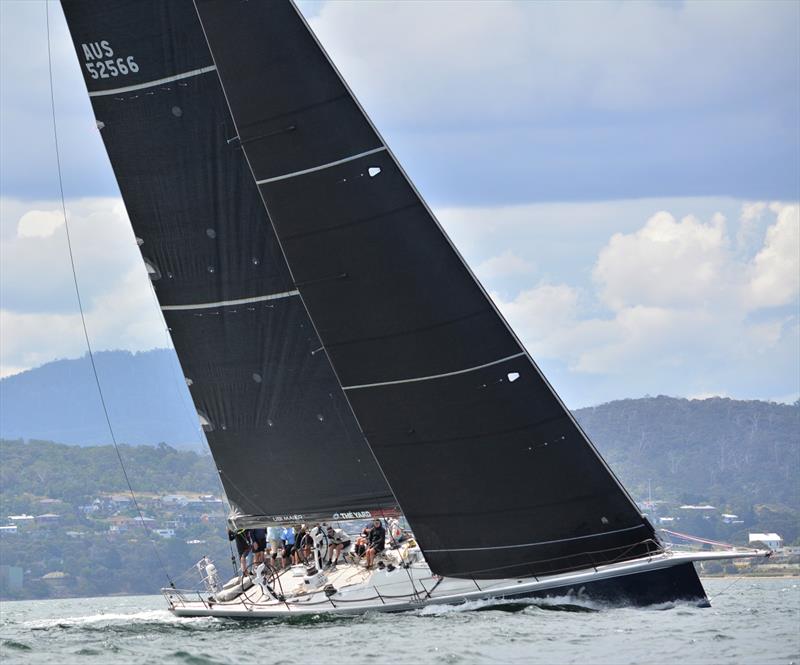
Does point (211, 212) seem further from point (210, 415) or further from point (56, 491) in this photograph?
point (56, 491)

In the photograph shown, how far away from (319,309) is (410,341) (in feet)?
5.64

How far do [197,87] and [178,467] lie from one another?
135 metres

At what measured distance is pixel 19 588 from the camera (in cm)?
10681

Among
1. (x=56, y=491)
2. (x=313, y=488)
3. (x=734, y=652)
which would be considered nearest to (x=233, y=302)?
(x=313, y=488)

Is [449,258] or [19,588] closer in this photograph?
[449,258]

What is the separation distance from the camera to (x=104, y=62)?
88.6 ft

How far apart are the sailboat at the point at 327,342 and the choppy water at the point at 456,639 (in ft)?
1.54

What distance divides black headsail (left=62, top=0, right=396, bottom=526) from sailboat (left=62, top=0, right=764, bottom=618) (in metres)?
0.04

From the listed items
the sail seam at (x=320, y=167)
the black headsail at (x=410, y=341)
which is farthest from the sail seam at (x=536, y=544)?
the sail seam at (x=320, y=167)

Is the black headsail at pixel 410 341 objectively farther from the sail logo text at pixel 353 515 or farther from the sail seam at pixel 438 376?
the sail logo text at pixel 353 515

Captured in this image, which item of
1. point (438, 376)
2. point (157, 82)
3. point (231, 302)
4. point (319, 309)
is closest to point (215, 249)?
point (231, 302)

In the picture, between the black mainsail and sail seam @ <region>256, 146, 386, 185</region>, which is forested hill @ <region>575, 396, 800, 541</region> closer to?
the black mainsail

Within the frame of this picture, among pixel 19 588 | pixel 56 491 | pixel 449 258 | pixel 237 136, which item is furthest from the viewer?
pixel 56 491

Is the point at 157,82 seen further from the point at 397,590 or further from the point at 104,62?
the point at 397,590
